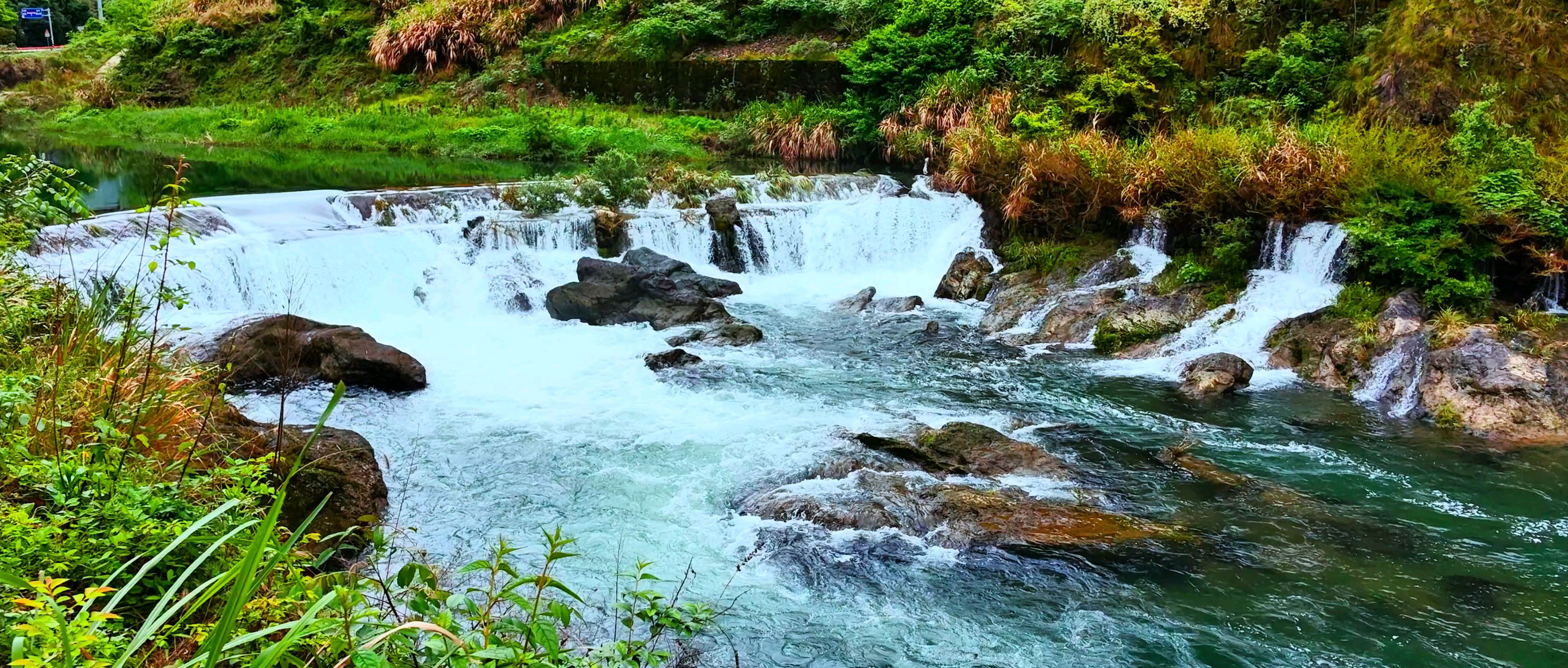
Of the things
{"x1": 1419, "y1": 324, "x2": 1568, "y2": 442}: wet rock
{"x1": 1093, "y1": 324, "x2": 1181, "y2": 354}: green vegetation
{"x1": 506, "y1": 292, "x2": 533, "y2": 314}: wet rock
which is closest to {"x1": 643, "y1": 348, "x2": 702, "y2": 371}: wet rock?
{"x1": 506, "y1": 292, "x2": 533, "y2": 314}: wet rock

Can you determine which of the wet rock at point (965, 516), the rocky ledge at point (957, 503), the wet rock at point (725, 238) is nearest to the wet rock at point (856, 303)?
the wet rock at point (725, 238)

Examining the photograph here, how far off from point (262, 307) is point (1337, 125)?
14431 mm

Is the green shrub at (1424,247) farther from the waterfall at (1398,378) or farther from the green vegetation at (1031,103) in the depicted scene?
the waterfall at (1398,378)

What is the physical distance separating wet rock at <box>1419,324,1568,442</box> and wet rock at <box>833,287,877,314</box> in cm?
690

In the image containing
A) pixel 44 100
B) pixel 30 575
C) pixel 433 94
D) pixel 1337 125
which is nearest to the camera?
pixel 30 575

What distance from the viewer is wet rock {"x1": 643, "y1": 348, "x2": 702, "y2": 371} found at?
425 inches

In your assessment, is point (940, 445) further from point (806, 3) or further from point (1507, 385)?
point (806, 3)

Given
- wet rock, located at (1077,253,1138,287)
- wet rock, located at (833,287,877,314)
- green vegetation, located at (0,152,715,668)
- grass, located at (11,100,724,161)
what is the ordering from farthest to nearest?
1. grass, located at (11,100,724,161)
2. wet rock, located at (833,287,877,314)
3. wet rock, located at (1077,253,1138,287)
4. green vegetation, located at (0,152,715,668)

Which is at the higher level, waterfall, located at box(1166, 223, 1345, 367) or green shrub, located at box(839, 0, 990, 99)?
green shrub, located at box(839, 0, 990, 99)

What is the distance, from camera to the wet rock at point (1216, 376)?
1002 centimetres

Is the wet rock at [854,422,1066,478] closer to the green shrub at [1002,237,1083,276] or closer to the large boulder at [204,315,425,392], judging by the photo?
the large boulder at [204,315,425,392]

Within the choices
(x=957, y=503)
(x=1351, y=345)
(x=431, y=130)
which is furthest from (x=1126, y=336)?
(x=431, y=130)

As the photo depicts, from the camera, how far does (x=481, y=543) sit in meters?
6.49

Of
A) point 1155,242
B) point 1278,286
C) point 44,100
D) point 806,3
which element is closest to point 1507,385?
point 1278,286
